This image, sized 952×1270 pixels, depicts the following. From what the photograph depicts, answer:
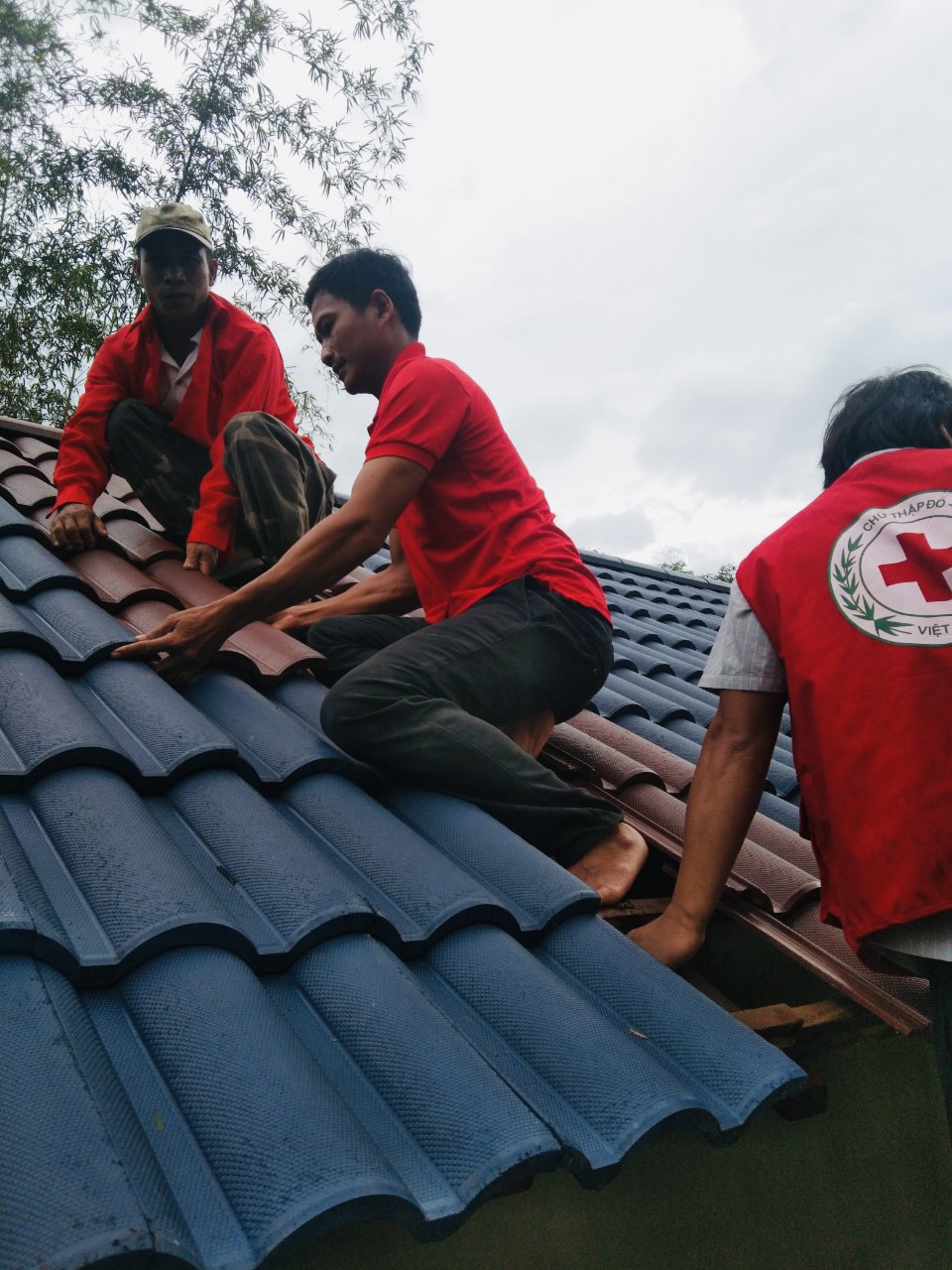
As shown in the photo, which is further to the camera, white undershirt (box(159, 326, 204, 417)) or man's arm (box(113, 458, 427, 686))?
white undershirt (box(159, 326, 204, 417))

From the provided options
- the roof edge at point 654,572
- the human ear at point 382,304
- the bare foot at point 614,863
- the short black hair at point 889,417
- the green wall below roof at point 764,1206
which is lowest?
the green wall below roof at point 764,1206

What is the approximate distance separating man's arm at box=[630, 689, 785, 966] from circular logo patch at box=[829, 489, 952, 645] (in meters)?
0.26

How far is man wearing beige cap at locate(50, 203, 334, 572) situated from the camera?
2955mm

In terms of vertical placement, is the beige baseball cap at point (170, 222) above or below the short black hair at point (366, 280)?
above

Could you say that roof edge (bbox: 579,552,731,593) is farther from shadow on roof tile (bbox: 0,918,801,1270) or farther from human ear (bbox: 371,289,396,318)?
shadow on roof tile (bbox: 0,918,801,1270)

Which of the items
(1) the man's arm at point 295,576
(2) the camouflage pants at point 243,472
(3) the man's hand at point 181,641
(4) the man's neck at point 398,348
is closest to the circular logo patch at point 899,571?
(1) the man's arm at point 295,576

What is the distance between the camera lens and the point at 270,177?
1084cm

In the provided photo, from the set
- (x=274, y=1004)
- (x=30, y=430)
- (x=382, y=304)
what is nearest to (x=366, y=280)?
(x=382, y=304)

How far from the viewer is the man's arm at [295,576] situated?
6.71ft

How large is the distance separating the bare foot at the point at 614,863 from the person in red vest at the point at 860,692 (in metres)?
0.12

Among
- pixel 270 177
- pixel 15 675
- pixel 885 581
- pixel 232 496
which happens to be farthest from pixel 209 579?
pixel 270 177

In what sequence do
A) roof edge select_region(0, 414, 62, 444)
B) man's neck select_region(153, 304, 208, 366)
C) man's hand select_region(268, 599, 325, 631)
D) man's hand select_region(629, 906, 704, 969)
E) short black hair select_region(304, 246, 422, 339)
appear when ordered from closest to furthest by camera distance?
1. man's hand select_region(629, 906, 704, 969)
2. short black hair select_region(304, 246, 422, 339)
3. man's hand select_region(268, 599, 325, 631)
4. man's neck select_region(153, 304, 208, 366)
5. roof edge select_region(0, 414, 62, 444)

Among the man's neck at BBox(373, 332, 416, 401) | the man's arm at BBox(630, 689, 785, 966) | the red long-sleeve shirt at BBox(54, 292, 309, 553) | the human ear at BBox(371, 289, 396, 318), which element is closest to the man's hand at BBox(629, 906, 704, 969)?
the man's arm at BBox(630, 689, 785, 966)

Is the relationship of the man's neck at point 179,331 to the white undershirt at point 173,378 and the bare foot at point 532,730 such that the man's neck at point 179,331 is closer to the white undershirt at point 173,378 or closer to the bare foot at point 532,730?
the white undershirt at point 173,378
